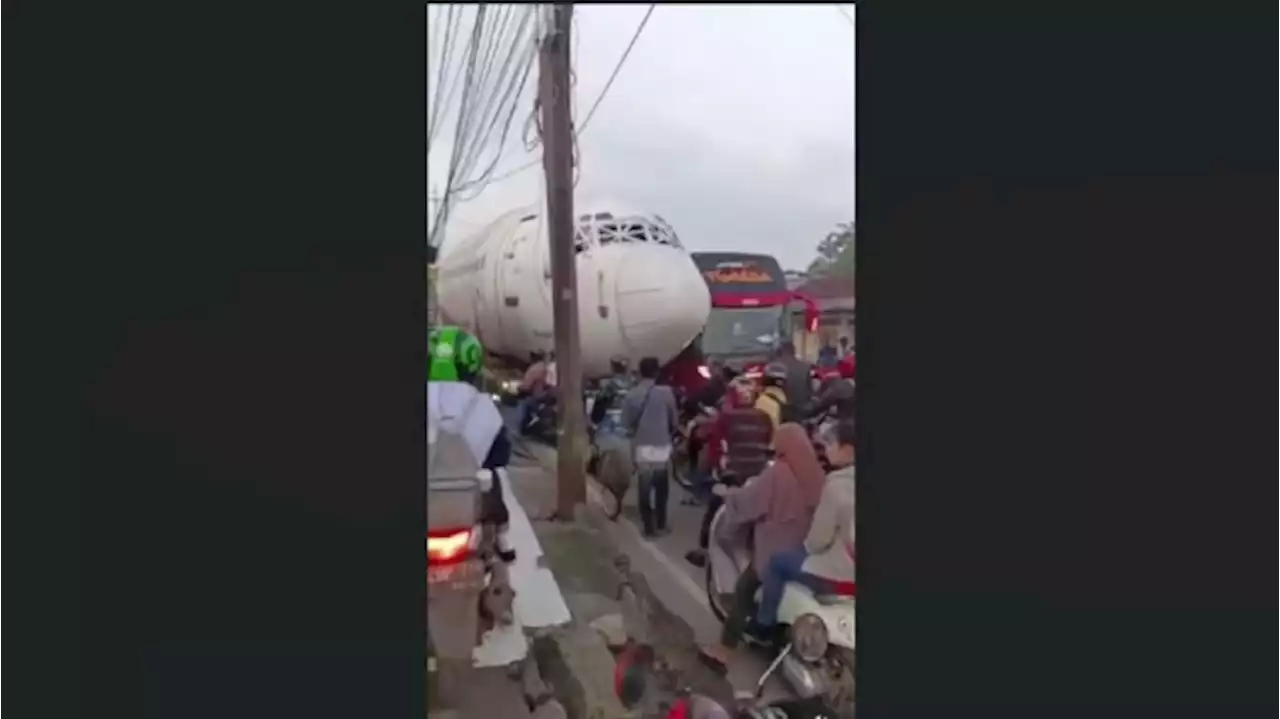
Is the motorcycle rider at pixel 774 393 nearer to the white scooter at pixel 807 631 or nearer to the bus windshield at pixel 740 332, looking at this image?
the bus windshield at pixel 740 332

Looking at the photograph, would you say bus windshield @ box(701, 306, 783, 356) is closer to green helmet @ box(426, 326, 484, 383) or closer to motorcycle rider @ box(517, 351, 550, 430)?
motorcycle rider @ box(517, 351, 550, 430)

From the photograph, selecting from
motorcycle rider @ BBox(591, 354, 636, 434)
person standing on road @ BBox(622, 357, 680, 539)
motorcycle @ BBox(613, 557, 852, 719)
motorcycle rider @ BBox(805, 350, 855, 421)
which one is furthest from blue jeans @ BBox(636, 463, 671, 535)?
motorcycle rider @ BBox(805, 350, 855, 421)

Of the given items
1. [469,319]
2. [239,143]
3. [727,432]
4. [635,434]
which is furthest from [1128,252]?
[239,143]

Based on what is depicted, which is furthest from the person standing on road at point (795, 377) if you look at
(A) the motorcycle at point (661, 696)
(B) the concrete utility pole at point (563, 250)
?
(A) the motorcycle at point (661, 696)

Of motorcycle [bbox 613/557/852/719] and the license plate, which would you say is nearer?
the license plate

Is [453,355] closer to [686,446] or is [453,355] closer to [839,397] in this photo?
[686,446]
